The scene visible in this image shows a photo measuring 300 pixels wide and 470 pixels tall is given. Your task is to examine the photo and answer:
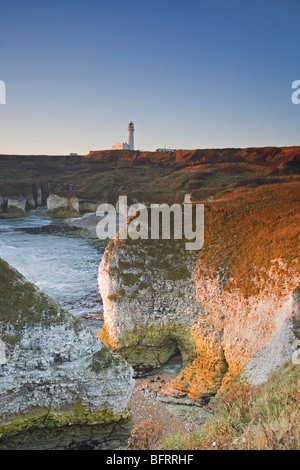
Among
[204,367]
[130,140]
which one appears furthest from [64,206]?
[130,140]

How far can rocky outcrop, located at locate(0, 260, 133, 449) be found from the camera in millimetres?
10727

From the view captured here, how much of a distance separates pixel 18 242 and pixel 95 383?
46.2m

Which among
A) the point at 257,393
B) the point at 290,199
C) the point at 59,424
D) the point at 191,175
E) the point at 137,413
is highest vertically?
the point at 191,175

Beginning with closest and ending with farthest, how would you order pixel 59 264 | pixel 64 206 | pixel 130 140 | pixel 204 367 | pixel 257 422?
pixel 257 422 → pixel 204 367 → pixel 59 264 → pixel 64 206 → pixel 130 140

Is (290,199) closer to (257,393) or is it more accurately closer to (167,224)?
(167,224)

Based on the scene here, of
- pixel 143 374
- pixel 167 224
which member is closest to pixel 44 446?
pixel 143 374

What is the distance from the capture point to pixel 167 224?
19906mm

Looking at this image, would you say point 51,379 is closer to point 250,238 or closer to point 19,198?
point 250,238

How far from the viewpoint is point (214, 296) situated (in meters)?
16.2

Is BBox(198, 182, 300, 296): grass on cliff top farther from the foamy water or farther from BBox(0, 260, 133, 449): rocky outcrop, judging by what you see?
the foamy water

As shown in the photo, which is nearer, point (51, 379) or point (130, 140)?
point (51, 379)

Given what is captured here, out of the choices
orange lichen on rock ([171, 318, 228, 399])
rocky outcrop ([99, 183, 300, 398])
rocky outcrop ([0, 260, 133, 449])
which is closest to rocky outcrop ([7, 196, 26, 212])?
rocky outcrop ([99, 183, 300, 398])

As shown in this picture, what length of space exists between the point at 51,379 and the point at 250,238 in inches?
440

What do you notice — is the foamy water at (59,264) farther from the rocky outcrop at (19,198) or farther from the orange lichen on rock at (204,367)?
the rocky outcrop at (19,198)
